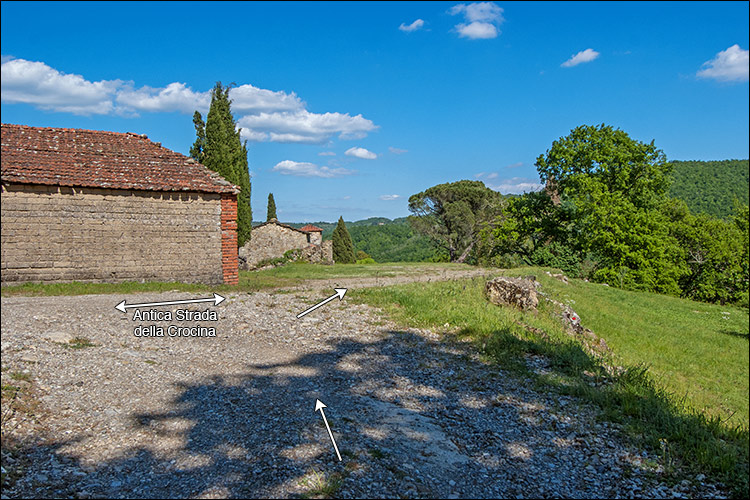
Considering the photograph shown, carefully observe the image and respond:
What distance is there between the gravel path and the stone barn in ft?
15.6

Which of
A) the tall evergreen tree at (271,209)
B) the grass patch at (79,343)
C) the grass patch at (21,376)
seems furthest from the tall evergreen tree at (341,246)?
the grass patch at (21,376)

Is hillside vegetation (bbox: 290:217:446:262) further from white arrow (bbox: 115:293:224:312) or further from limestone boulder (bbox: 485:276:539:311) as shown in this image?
white arrow (bbox: 115:293:224:312)

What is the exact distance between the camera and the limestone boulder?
42.2ft

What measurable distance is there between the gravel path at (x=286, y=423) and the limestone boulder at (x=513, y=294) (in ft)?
15.8

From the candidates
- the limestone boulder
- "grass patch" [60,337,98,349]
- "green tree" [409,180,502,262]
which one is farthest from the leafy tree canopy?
"grass patch" [60,337,98,349]

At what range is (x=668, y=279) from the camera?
1049 inches

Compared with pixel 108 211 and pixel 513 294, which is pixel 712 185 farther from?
pixel 108 211

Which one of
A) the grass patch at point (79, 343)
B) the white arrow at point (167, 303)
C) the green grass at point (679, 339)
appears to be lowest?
the green grass at point (679, 339)

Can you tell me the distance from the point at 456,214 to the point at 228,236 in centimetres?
2974

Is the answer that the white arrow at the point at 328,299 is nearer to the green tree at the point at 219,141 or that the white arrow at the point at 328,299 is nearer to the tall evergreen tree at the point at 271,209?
the green tree at the point at 219,141

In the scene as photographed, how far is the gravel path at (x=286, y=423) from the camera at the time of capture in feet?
13.3

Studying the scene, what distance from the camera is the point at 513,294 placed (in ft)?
43.0

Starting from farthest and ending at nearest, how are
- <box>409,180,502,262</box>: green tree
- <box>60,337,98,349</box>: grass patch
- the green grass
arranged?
<box>409,180,502,262</box>: green tree
the green grass
<box>60,337,98,349</box>: grass patch

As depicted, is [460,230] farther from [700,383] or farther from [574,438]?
[574,438]
